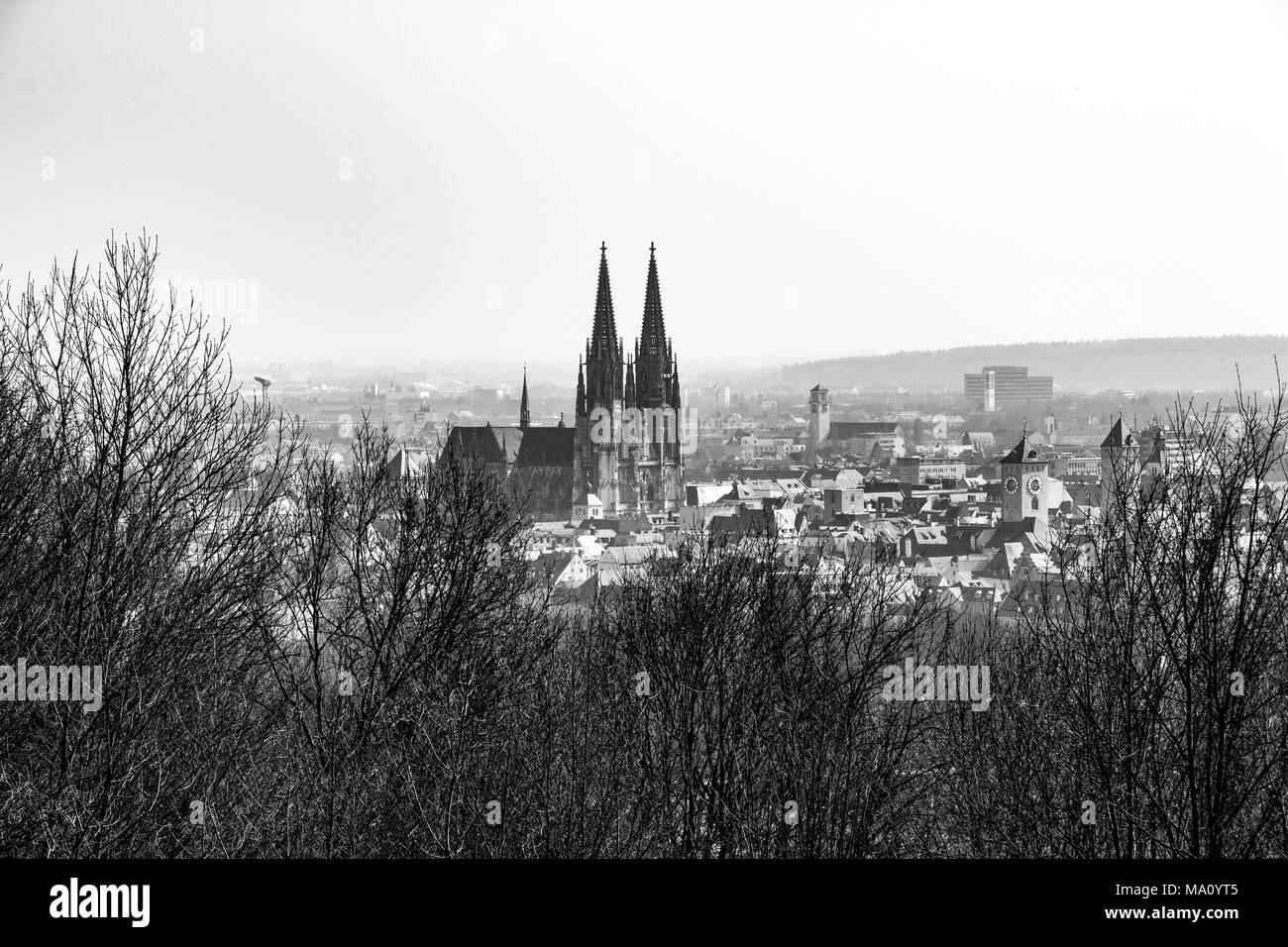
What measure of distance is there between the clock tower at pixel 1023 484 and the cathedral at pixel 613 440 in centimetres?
1239

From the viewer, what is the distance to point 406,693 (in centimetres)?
756

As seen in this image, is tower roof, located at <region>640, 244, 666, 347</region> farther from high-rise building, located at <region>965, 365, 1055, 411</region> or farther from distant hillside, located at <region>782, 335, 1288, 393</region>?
high-rise building, located at <region>965, 365, 1055, 411</region>


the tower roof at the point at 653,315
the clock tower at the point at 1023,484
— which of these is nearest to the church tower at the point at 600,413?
the tower roof at the point at 653,315

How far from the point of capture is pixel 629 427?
52.9 meters

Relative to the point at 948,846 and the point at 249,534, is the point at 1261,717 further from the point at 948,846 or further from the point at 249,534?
the point at 249,534

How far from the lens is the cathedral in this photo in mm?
51562

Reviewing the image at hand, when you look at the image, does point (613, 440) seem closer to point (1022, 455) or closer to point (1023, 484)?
point (1022, 455)

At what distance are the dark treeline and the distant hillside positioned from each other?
33.1m

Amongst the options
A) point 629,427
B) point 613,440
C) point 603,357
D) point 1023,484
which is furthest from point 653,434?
point 1023,484

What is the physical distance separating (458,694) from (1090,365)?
50588 mm

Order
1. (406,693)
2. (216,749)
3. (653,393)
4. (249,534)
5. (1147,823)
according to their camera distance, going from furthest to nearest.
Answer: (653,393) → (406,693) → (249,534) → (216,749) → (1147,823)

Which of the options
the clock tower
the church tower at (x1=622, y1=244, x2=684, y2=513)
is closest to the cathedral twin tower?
the church tower at (x1=622, y1=244, x2=684, y2=513)

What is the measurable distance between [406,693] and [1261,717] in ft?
13.8
